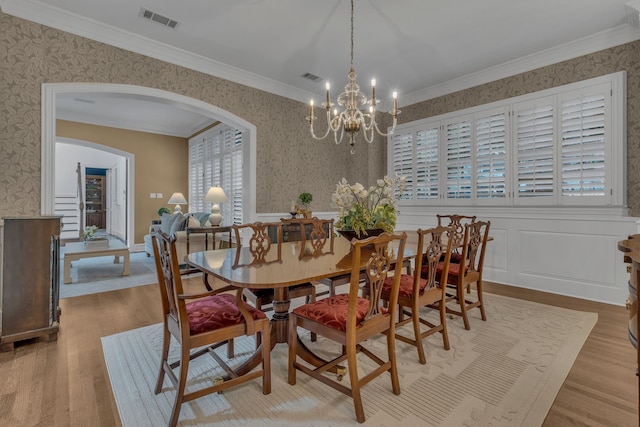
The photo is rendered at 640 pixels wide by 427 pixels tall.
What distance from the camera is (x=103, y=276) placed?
4793mm

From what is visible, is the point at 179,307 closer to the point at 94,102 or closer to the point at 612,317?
the point at 612,317

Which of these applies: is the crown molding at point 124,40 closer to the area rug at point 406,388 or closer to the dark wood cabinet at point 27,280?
the dark wood cabinet at point 27,280

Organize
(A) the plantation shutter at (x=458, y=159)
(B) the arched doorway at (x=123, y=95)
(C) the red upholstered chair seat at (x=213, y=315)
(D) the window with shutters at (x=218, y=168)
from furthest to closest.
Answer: (D) the window with shutters at (x=218, y=168) < (A) the plantation shutter at (x=458, y=159) < (B) the arched doorway at (x=123, y=95) < (C) the red upholstered chair seat at (x=213, y=315)

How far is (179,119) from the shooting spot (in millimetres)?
6824

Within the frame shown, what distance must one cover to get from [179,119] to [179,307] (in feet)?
20.5

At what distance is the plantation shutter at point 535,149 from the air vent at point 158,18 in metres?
4.17

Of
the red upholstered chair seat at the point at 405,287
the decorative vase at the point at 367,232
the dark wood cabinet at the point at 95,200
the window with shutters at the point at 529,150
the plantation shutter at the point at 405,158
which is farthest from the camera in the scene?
the dark wood cabinet at the point at 95,200

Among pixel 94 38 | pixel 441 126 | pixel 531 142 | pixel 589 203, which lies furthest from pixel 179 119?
pixel 589 203

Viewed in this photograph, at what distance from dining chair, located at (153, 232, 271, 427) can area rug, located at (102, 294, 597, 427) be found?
12 cm

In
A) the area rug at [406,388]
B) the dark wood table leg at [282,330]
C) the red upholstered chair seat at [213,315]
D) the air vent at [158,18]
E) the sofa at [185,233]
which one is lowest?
the area rug at [406,388]

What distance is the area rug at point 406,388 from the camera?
1656 mm

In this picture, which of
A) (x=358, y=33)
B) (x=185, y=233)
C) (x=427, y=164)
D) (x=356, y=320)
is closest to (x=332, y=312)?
(x=356, y=320)

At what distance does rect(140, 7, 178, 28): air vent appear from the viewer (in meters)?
3.02

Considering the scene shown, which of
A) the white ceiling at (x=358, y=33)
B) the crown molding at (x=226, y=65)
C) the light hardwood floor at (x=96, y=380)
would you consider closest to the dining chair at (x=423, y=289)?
the light hardwood floor at (x=96, y=380)
